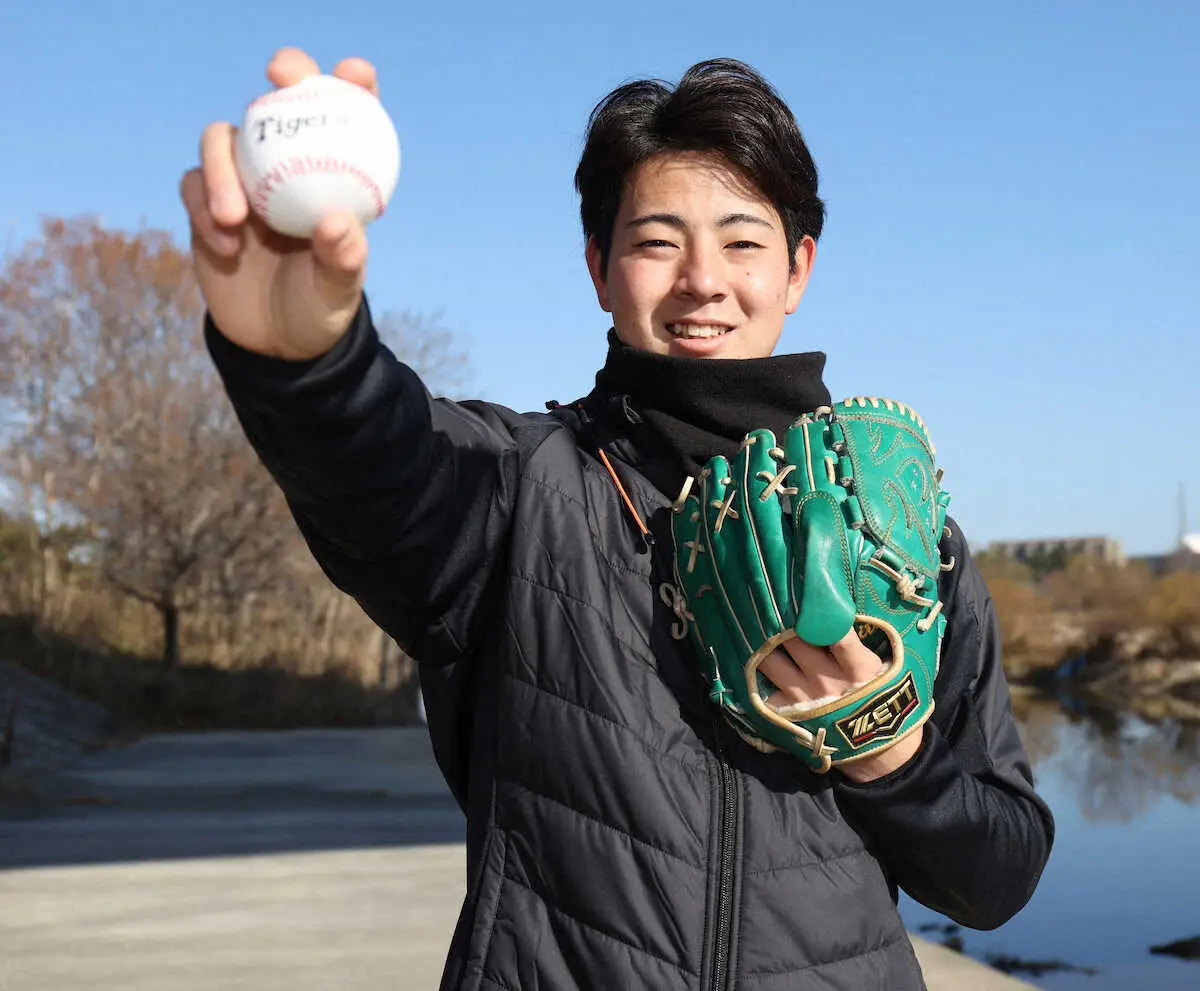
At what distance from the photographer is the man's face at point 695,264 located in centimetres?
182

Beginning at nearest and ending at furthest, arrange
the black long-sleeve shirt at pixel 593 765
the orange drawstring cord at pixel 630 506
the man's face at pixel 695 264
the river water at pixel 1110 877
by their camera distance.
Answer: the black long-sleeve shirt at pixel 593 765, the orange drawstring cord at pixel 630 506, the man's face at pixel 695 264, the river water at pixel 1110 877

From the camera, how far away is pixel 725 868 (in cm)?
154

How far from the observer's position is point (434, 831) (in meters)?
9.03

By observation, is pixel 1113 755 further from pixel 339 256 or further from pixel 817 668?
pixel 339 256

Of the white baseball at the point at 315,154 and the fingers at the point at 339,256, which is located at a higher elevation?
the white baseball at the point at 315,154

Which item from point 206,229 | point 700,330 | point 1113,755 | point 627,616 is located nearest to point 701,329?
point 700,330

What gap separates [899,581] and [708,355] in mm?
435

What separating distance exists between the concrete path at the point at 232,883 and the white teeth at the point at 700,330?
4.09m

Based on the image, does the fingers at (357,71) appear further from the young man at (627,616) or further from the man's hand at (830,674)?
the man's hand at (830,674)

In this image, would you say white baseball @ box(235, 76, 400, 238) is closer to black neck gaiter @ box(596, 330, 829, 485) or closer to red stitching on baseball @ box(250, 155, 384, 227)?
red stitching on baseball @ box(250, 155, 384, 227)

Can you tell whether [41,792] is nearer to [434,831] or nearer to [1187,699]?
[434,831]

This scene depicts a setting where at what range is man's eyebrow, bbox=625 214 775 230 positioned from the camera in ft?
6.03

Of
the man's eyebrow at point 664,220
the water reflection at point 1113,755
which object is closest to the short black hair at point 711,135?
the man's eyebrow at point 664,220

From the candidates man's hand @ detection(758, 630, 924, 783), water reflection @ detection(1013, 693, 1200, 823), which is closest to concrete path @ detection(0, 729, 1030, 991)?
man's hand @ detection(758, 630, 924, 783)
